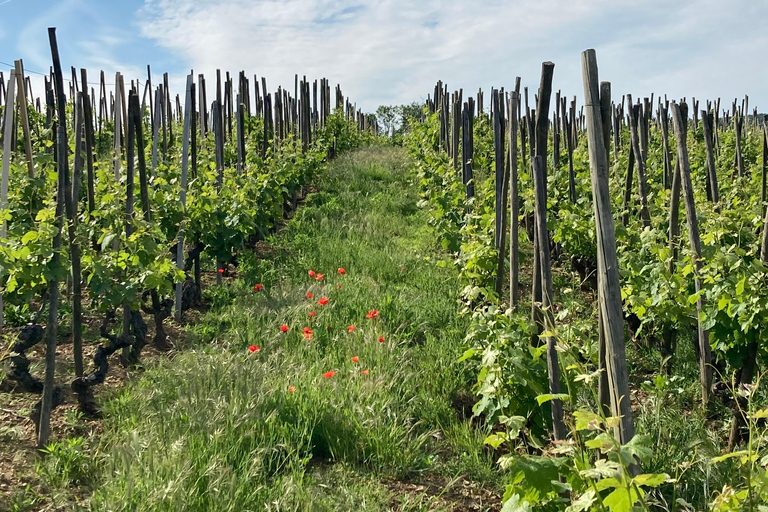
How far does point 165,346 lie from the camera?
Result: 4562mm

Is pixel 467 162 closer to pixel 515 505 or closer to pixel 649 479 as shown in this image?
pixel 515 505

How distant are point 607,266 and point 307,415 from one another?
6.18 ft

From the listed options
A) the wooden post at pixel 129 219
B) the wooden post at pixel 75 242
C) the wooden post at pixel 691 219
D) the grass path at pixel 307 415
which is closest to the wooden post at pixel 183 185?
the grass path at pixel 307 415

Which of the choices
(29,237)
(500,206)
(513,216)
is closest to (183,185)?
(29,237)

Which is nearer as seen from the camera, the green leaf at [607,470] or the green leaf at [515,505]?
the green leaf at [607,470]

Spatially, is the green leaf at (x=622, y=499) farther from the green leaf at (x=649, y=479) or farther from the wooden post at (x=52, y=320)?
the wooden post at (x=52, y=320)

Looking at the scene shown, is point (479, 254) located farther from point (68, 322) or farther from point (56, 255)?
point (68, 322)

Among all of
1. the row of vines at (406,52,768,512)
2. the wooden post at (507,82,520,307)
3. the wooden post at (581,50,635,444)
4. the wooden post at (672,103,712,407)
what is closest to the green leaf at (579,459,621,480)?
the row of vines at (406,52,768,512)

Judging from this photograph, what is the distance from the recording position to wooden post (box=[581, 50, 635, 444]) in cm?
183

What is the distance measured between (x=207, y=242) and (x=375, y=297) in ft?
5.86

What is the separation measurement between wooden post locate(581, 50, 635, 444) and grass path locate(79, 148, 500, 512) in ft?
3.61

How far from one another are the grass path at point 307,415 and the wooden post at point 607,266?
1.10 m

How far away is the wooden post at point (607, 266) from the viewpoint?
5.99 ft

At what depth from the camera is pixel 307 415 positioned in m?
3.12
